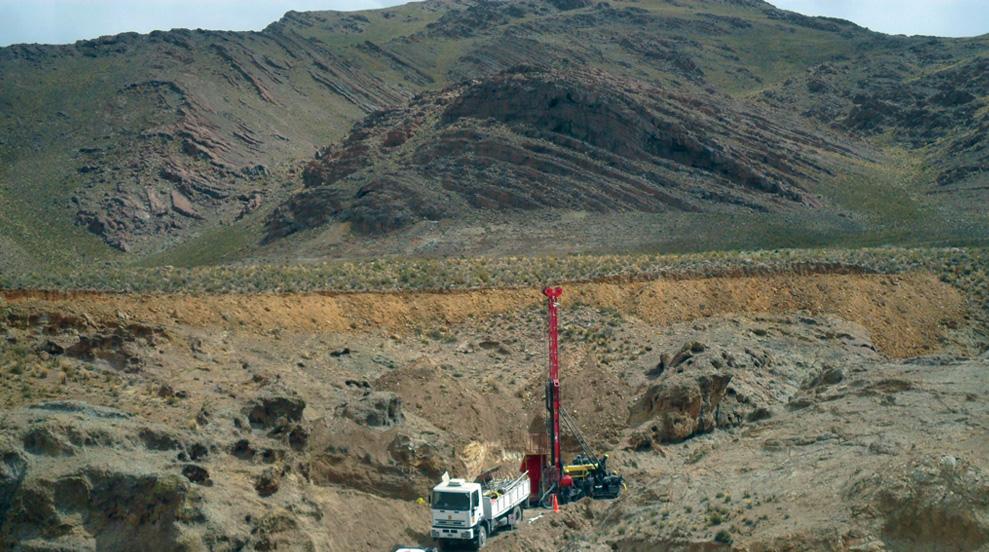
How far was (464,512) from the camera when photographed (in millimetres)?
26250

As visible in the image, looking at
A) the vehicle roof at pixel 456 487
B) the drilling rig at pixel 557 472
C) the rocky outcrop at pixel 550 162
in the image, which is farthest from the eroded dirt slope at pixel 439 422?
the rocky outcrop at pixel 550 162

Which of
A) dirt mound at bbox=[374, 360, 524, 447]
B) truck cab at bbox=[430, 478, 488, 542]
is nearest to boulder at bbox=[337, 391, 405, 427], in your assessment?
dirt mound at bbox=[374, 360, 524, 447]

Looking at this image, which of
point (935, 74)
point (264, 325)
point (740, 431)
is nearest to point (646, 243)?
point (264, 325)

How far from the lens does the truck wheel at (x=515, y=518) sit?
2844cm

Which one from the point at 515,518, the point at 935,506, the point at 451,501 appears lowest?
the point at 515,518

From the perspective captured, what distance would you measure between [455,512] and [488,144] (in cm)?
4953

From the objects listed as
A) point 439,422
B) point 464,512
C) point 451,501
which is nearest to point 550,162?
point 439,422

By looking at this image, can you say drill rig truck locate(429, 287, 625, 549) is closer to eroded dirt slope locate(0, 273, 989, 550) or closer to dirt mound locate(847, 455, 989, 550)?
eroded dirt slope locate(0, 273, 989, 550)

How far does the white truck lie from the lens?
26.3 m

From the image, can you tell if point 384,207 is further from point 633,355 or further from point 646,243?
point 633,355

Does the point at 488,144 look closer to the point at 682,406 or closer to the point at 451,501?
the point at 682,406

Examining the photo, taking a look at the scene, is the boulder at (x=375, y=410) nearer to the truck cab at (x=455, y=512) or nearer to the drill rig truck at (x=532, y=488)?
the drill rig truck at (x=532, y=488)

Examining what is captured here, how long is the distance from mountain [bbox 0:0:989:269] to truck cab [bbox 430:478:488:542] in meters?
37.7

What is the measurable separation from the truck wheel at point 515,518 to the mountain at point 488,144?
35054 mm
